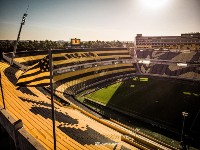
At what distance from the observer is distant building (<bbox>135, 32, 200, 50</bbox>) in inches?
2985

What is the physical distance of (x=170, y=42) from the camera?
79812 millimetres

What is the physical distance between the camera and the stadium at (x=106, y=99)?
17.6 metres

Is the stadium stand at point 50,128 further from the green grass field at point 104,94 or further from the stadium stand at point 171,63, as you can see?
the stadium stand at point 171,63

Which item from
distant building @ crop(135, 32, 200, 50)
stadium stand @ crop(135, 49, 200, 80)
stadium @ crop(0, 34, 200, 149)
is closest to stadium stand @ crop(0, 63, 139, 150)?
stadium @ crop(0, 34, 200, 149)

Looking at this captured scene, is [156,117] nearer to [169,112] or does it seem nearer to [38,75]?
[169,112]

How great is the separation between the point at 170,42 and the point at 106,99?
50207 mm

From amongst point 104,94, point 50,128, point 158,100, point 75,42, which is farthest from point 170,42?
point 50,128

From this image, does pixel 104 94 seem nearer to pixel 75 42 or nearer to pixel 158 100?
pixel 158 100

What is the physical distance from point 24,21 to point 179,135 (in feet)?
85.2

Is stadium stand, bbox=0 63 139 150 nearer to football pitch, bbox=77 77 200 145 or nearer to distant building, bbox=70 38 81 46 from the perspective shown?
football pitch, bbox=77 77 200 145

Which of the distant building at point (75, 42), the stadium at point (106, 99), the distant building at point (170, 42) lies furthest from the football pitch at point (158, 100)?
the distant building at point (75, 42)

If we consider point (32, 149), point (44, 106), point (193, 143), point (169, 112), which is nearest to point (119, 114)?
point (169, 112)

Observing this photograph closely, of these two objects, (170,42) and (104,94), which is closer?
(104,94)

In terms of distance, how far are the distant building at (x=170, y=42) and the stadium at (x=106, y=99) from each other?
2865 millimetres
